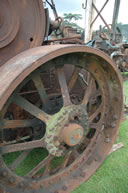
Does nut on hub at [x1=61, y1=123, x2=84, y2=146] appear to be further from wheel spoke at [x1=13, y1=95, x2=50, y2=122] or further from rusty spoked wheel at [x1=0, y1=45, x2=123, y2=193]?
wheel spoke at [x1=13, y1=95, x2=50, y2=122]

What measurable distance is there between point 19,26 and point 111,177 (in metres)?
1.93

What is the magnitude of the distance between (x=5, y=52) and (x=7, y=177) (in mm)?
1110

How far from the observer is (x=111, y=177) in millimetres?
1844

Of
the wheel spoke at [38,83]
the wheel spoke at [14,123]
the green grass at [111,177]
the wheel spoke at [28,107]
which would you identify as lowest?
the green grass at [111,177]

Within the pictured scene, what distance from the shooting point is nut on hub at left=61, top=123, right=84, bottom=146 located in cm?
136

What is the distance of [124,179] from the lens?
180 centimetres

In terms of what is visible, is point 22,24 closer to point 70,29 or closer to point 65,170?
point 65,170

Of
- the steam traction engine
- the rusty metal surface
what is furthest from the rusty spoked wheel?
the rusty metal surface

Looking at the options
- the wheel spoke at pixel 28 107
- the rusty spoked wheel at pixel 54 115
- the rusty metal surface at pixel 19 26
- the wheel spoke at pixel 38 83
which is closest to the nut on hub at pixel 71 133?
the rusty spoked wheel at pixel 54 115

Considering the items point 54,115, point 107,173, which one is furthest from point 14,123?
point 107,173

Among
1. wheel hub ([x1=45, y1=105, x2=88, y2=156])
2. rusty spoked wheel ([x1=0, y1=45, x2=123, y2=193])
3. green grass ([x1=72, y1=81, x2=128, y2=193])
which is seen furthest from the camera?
green grass ([x1=72, y1=81, x2=128, y2=193])

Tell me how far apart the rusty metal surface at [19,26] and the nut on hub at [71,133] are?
0.85 meters

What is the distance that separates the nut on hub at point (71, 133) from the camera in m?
1.36

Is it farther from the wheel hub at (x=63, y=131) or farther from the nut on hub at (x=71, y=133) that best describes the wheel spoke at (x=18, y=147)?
the nut on hub at (x=71, y=133)
